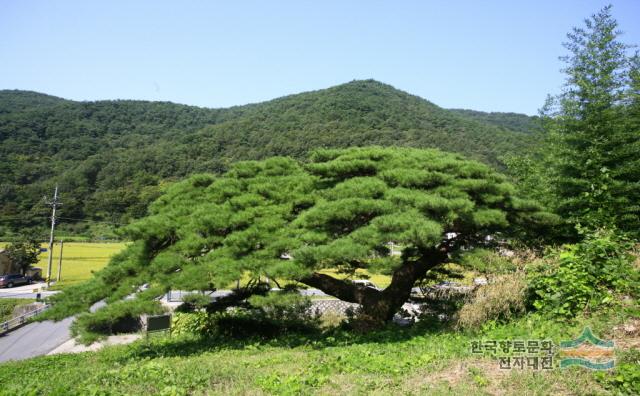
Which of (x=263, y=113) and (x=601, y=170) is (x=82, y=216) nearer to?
(x=263, y=113)

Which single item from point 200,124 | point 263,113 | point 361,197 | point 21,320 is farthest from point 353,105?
point 361,197

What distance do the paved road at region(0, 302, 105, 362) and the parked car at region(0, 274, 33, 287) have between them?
39.4 feet

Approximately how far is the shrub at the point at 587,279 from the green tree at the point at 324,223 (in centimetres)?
143

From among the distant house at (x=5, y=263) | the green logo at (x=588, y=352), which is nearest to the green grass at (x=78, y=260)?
the distant house at (x=5, y=263)

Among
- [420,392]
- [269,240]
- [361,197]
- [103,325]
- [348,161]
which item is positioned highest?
[348,161]

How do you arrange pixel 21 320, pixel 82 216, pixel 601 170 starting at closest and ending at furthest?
pixel 601 170
pixel 21 320
pixel 82 216

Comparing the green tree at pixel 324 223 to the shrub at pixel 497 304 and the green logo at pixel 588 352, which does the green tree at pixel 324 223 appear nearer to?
the shrub at pixel 497 304

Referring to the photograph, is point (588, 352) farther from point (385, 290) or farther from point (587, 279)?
point (385, 290)

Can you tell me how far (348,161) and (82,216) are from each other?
50033 mm

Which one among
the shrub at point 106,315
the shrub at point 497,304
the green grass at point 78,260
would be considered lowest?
the green grass at point 78,260

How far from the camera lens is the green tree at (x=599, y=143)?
9234 mm

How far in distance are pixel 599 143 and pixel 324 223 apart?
676cm

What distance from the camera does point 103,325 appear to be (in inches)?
277

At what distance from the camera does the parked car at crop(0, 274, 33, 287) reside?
25.8 meters
